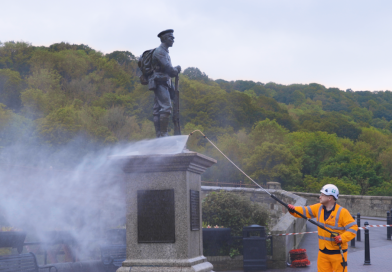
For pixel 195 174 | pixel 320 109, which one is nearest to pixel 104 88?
pixel 320 109

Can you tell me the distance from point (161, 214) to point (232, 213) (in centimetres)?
649

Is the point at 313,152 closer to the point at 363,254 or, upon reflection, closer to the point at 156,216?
the point at 363,254

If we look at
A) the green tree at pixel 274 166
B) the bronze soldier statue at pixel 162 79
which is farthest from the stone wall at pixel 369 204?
the green tree at pixel 274 166

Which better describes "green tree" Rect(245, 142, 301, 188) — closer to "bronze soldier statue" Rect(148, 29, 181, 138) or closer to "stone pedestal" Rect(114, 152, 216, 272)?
"bronze soldier statue" Rect(148, 29, 181, 138)

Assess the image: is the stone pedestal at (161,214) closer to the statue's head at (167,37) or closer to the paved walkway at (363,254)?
the statue's head at (167,37)

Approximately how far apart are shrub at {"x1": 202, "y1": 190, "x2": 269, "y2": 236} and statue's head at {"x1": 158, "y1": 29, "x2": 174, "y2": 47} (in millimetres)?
6528

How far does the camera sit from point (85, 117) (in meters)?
66.2

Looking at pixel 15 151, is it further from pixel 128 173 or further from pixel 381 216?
pixel 128 173

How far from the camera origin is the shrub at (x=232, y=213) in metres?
13.2

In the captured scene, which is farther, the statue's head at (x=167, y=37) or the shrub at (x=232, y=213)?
the shrub at (x=232, y=213)

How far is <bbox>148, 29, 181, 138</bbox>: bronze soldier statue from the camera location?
26.2 feet

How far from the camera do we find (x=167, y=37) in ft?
26.6

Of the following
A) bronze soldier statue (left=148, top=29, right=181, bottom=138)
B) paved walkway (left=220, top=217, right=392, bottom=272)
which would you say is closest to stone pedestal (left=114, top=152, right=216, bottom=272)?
bronze soldier statue (left=148, top=29, right=181, bottom=138)

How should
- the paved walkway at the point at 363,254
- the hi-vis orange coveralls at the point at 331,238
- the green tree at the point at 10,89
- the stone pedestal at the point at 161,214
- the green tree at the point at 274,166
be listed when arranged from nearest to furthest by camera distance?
the hi-vis orange coveralls at the point at 331,238 → the stone pedestal at the point at 161,214 → the paved walkway at the point at 363,254 → the green tree at the point at 274,166 → the green tree at the point at 10,89
